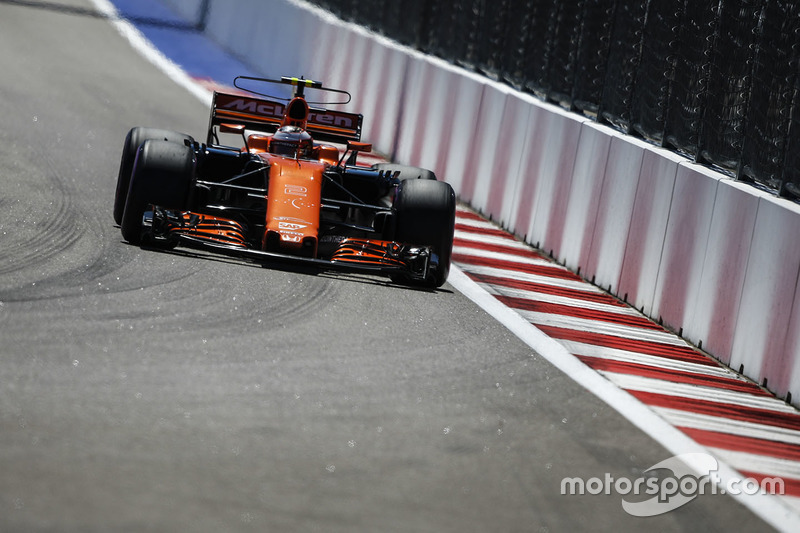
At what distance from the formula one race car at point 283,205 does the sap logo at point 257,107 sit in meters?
0.33

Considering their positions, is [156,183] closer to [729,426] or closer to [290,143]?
[290,143]

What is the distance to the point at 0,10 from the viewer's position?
2409cm

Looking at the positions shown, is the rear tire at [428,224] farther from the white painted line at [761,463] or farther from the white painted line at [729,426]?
the white painted line at [761,463]

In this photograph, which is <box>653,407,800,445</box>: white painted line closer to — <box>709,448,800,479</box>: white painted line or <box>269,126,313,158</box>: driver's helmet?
<box>709,448,800,479</box>: white painted line

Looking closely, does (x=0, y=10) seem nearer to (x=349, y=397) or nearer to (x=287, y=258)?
→ (x=287, y=258)

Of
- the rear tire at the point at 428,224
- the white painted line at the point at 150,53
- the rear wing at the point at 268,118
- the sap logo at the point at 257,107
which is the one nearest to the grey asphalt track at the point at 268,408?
the rear tire at the point at 428,224

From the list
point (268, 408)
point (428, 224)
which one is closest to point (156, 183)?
point (428, 224)

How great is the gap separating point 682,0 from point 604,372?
3.91 m

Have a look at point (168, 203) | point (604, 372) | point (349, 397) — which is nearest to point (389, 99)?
point (168, 203)

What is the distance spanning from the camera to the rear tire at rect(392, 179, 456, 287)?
9250 millimetres

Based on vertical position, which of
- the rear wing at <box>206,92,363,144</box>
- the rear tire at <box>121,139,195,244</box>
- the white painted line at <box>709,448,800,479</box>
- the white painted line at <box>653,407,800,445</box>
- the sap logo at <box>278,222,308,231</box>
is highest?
the rear wing at <box>206,92,363,144</box>

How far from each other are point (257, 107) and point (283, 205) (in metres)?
1.79

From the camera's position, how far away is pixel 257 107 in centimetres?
1071

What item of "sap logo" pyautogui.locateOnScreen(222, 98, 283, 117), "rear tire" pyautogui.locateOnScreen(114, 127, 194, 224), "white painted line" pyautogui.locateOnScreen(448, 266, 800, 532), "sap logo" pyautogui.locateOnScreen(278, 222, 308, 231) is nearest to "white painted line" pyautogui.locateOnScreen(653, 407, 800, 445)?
"white painted line" pyautogui.locateOnScreen(448, 266, 800, 532)
